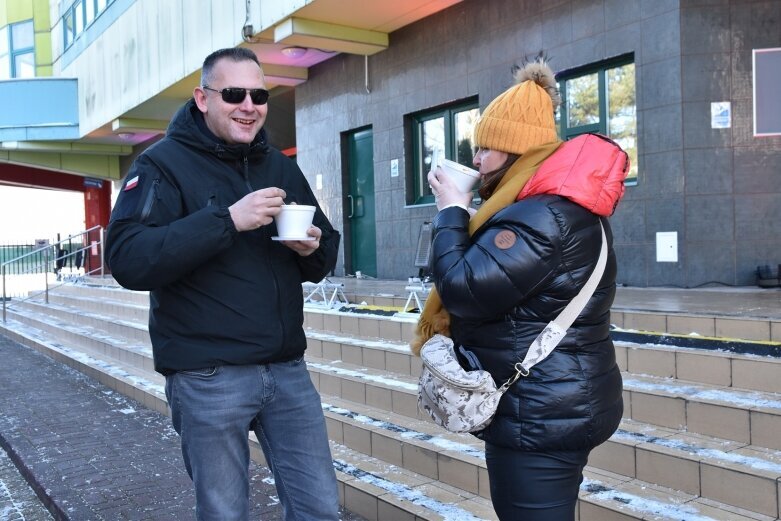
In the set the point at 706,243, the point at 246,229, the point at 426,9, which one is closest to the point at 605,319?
the point at 246,229

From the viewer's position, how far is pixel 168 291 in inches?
81.9

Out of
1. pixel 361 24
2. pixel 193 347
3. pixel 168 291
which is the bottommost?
pixel 193 347

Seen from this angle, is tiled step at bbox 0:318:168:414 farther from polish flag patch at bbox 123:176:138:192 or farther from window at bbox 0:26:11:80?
window at bbox 0:26:11:80

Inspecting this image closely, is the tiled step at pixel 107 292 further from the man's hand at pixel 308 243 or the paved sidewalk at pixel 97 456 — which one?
the man's hand at pixel 308 243

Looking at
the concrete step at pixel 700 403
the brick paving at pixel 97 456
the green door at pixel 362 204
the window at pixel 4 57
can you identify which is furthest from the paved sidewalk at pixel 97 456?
the window at pixel 4 57

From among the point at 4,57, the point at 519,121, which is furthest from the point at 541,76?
the point at 4,57

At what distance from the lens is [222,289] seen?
2.07 metres

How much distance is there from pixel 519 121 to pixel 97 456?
14.4ft

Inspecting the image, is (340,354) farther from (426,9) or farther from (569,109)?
(426,9)

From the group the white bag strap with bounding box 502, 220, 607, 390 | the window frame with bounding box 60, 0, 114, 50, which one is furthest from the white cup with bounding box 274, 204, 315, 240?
the window frame with bounding box 60, 0, 114, 50

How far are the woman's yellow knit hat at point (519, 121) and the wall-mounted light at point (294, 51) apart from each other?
29.3ft

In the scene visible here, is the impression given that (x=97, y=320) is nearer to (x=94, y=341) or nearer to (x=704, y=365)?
(x=94, y=341)

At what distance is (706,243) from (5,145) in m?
19.7

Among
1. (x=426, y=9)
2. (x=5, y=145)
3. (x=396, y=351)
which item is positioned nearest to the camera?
(x=396, y=351)
